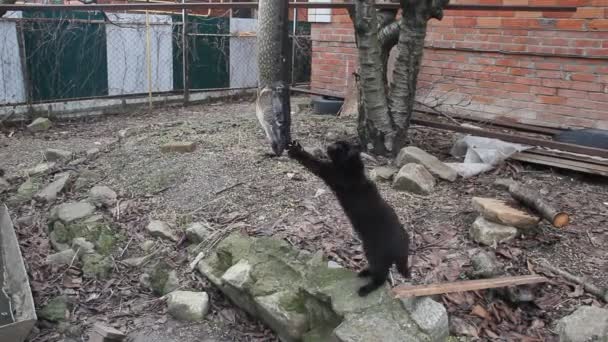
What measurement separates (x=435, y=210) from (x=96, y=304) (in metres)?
2.46

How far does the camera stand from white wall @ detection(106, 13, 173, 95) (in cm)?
939

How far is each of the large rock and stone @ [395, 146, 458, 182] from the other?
5.30ft

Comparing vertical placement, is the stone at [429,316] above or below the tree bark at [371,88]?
below

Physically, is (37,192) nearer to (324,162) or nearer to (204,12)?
(324,162)

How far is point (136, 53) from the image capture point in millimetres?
9656

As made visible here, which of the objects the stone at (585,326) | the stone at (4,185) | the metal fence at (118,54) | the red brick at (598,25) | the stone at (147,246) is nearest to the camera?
the stone at (585,326)

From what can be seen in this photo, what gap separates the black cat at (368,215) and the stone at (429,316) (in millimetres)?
195

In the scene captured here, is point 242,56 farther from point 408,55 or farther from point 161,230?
point 161,230

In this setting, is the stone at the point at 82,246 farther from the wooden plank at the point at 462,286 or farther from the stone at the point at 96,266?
the wooden plank at the point at 462,286

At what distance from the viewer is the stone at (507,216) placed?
11.3 ft

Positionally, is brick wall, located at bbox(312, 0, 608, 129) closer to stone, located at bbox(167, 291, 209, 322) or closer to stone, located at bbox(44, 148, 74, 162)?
stone, located at bbox(44, 148, 74, 162)

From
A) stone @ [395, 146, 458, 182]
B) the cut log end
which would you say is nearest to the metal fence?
stone @ [395, 146, 458, 182]

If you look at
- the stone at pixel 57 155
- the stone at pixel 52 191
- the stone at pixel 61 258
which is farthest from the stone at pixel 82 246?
the stone at pixel 57 155

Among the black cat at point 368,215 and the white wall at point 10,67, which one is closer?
the black cat at point 368,215
